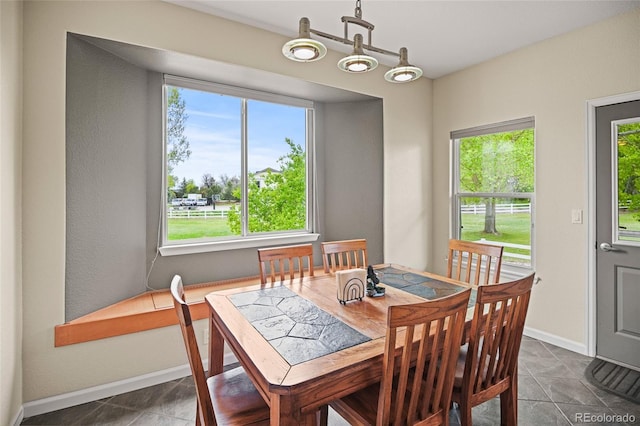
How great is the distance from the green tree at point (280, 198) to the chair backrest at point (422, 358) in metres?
2.33

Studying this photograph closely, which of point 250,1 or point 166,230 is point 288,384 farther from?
point 250,1

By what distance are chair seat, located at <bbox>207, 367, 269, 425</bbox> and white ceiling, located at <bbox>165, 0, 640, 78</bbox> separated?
8.21 ft

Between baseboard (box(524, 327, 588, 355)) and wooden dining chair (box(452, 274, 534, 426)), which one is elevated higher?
wooden dining chair (box(452, 274, 534, 426))

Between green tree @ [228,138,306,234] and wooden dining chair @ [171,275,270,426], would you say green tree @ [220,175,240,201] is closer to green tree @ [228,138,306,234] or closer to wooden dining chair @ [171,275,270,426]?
green tree @ [228,138,306,234]

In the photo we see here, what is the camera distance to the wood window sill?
2135 millimetres

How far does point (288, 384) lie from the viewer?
1.06 metres

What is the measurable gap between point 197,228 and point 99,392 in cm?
144

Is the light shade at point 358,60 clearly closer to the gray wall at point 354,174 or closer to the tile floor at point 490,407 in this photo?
the gray wall at point 354,174

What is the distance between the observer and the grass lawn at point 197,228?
9.98ft

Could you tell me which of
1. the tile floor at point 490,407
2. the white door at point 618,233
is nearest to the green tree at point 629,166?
the white door at point 618,233

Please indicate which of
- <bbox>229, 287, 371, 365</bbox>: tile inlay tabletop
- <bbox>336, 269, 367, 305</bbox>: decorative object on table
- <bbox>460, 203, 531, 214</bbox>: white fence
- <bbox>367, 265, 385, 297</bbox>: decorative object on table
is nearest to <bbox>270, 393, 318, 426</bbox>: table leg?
<bbox>229, 287, 371, 365</bbox>: tile inlay tabletop

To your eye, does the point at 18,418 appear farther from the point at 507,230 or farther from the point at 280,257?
the point at 507,230

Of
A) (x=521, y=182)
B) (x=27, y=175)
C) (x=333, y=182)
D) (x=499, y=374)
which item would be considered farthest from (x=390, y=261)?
(x=27, y=175)

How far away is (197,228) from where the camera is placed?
315 cm
